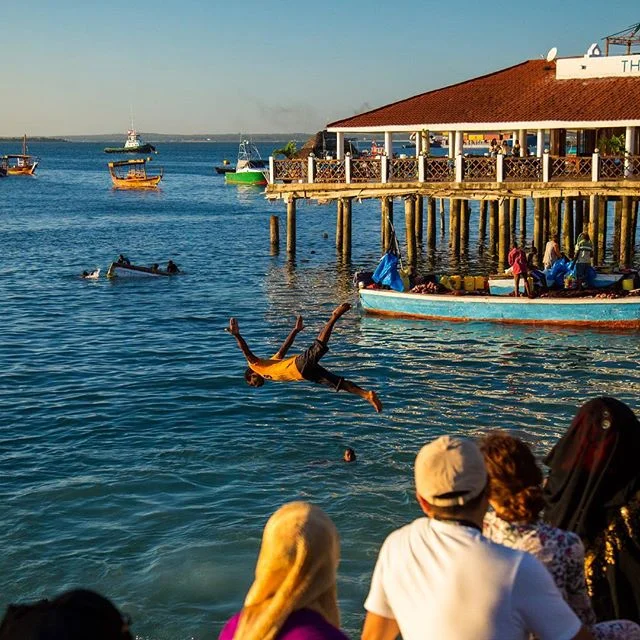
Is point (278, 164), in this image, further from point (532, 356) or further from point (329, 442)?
point (329, 442)

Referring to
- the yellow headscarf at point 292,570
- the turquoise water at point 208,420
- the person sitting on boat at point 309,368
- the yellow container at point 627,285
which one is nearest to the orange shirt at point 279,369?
the person sitting on boat at point 309,368

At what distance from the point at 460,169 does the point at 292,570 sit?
27.2m

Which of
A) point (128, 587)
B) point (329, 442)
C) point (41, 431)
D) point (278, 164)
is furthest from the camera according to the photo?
point (278, 164)

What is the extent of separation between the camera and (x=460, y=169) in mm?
29969

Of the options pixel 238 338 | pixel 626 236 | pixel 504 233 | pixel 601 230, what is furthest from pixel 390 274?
pixel 238 338

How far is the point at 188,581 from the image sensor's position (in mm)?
10734

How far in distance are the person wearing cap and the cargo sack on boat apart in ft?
69.5

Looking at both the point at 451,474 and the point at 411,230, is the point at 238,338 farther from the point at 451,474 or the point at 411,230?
the point at 411,230

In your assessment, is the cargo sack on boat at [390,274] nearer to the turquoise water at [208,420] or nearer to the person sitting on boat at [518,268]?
the turquoise water at [208,420]

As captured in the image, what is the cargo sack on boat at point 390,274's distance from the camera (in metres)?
25.2

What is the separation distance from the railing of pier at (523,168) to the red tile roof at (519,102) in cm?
193

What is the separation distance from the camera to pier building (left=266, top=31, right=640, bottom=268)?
29.0 m

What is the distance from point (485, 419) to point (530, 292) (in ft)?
24.7

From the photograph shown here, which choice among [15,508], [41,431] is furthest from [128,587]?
[41,431]
